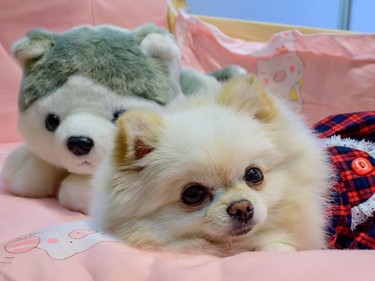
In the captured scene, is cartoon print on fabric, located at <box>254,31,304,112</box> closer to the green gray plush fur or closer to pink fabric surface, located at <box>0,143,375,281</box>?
the green gray plush fur

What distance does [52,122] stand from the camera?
159 centimetres

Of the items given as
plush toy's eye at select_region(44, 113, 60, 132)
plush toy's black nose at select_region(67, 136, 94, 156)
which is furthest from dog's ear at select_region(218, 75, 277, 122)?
plush toy's eye at select_region(44, 113, 60, 132)

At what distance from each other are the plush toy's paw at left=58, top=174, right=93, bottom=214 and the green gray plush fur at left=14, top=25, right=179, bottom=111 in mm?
298

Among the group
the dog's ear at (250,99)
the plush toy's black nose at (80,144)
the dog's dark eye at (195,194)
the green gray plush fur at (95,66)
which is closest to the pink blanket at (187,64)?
the dog's dark eye at (195,194)

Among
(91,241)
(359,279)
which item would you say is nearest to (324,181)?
(359,279)

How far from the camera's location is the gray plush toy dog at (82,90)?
5.05ft

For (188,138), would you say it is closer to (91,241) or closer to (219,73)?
(91,241)

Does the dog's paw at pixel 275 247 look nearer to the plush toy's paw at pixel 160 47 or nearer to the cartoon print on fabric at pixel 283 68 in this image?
the plush toy's paw at pixel 160 47

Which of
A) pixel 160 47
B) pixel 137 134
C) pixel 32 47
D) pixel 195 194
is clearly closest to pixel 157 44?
A: pixel 160 47

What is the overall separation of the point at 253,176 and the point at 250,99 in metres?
0.18

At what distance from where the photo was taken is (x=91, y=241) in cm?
102

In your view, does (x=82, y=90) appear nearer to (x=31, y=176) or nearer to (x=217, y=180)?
(x=31, y=176)

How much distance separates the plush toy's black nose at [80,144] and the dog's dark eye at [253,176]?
632 millimetres

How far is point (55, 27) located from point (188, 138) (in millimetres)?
1707
